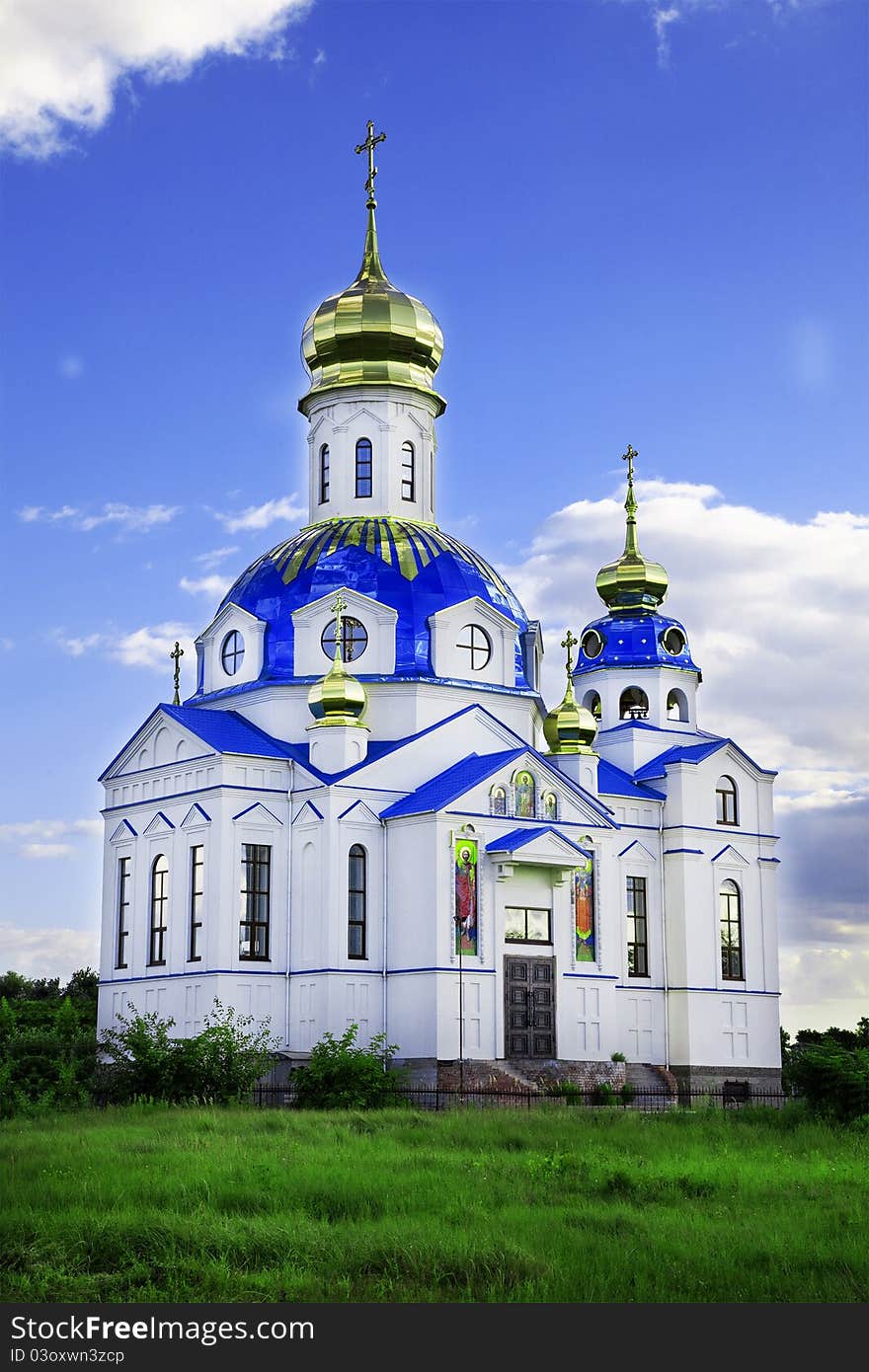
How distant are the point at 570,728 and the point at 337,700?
238 inches

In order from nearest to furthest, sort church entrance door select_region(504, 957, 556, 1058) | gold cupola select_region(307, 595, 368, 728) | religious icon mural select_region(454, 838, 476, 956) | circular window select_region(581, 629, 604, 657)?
religious icon mural select_region(454, 838, 476, 956) → church entrance door select_region(504, 957, 556, 1058) → gold cupola select_region(307, 595, 368, 728) → circular window select_region(581, 629, 604, 657)

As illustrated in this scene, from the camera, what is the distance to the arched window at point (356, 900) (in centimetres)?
3052

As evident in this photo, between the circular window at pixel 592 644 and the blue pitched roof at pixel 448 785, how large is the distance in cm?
837

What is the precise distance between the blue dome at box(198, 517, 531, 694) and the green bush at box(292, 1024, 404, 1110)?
923 cm

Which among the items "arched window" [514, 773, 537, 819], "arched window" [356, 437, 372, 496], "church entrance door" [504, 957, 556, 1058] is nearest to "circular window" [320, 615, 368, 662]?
"arched window" [514, 773, 537, 819]

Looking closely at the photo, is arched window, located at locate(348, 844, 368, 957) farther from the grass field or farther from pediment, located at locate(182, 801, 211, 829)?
the grass field

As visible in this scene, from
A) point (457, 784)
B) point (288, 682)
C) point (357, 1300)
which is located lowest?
point (357, 1300)

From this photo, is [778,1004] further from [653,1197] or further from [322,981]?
[653,1197]

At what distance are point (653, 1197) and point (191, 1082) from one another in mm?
11211

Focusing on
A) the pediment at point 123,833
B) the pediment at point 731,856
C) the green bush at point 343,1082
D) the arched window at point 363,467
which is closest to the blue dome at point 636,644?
the pediment at point 731,856

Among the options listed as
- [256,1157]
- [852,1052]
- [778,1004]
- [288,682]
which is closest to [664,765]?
[778,1004]

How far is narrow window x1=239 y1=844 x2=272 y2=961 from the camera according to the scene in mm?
30328

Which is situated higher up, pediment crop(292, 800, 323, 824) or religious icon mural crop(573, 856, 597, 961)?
pediment crop(292, 800, 323, 824)

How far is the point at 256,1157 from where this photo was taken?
56.2ft
